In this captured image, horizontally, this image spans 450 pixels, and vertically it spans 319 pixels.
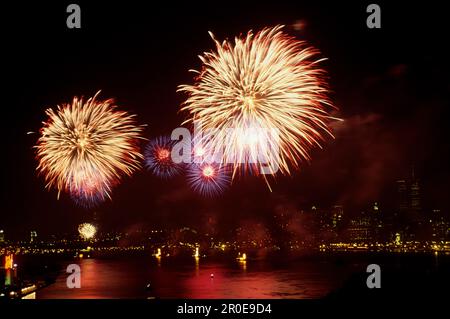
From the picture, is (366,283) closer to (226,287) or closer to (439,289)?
(439,289)

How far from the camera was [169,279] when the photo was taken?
8412cm

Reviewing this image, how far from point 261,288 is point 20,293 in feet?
108

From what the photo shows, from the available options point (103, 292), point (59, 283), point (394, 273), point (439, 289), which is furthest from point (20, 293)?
point (439, 289)

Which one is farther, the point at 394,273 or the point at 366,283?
the point at 394,273

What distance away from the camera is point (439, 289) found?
52.2ft
